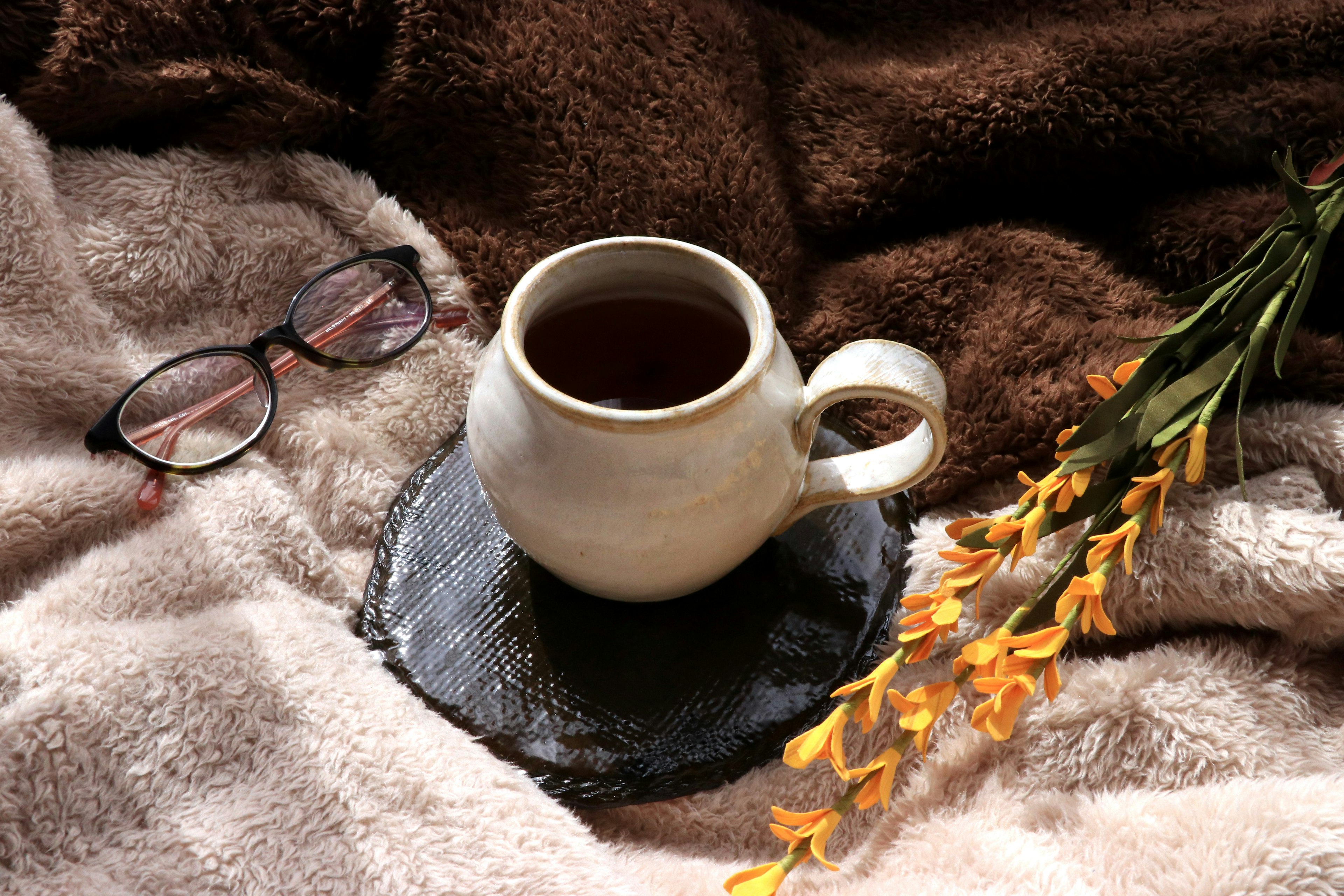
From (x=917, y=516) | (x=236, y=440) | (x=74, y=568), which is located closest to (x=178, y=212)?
(x=236, y=440)

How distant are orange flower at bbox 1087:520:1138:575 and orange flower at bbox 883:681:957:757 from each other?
9cm

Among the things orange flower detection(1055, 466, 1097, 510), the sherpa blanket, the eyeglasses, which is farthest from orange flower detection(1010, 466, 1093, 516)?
the eyeglasses

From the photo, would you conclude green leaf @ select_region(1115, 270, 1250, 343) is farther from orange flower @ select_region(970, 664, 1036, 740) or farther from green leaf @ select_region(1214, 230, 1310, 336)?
orange flower @ select_region(970, 664, 1036, 740)

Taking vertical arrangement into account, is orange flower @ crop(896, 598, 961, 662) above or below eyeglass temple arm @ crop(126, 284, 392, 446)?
above

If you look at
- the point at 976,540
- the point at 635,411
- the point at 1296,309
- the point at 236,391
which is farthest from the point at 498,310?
the point at 1296,309

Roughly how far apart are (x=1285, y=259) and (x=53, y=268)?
85cm

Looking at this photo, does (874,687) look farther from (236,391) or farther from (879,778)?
(236,391)

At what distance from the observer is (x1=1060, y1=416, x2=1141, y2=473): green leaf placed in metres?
0.51

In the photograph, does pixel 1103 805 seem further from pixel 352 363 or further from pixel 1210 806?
pixel 352 363

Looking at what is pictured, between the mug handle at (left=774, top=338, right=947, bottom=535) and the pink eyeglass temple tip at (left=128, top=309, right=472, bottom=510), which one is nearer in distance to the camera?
the mug handle at (left=774, top=338, right=947, bottom=535)

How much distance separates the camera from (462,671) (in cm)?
61

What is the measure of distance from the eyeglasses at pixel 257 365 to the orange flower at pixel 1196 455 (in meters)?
0.54

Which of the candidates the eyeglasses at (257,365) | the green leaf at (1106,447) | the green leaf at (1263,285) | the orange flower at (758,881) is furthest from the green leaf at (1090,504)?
the eyeglasses at (257,365)

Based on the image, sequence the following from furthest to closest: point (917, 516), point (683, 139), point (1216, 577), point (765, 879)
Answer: point (683, 139)
point (917, 516)
point (1216, 577)
point (765, 879)
